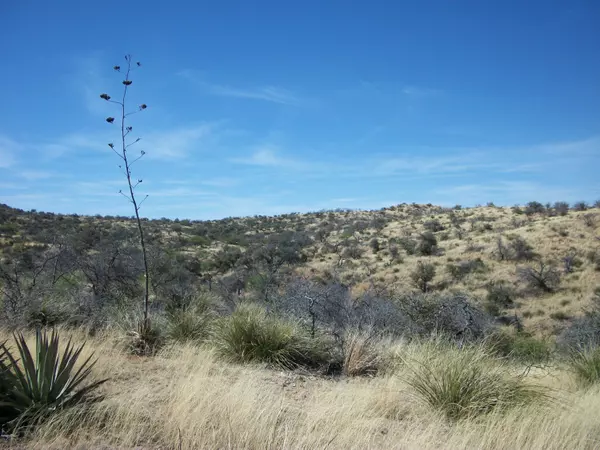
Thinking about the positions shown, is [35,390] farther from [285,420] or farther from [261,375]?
[261,375]

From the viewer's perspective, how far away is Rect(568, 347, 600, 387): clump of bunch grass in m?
7.61

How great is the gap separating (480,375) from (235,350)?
13.1 feet

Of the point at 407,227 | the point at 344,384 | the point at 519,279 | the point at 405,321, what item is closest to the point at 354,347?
the point at 344,384

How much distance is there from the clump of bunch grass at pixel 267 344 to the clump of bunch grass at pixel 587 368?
14.4 ft

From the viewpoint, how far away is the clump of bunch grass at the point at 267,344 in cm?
756

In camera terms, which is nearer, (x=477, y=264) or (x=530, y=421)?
(x=530, y=421)

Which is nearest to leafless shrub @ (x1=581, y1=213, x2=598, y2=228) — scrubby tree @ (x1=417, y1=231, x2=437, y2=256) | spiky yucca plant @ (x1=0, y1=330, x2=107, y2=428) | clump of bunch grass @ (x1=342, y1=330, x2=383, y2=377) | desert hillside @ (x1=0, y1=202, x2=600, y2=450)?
scrubby tree @ (x1=417, y1=231, x2=437, y2=256)

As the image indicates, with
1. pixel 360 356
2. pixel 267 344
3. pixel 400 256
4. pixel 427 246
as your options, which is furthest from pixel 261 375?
pixel 427 246

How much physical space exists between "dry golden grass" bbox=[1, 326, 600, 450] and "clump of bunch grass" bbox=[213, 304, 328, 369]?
1.29m

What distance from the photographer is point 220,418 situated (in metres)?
4.34

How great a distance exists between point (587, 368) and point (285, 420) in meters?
6.10

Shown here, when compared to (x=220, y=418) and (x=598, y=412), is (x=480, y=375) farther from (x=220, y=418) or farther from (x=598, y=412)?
(x=220, y=418)

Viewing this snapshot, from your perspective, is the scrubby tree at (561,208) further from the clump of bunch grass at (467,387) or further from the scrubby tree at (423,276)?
the clump of bunch grass at (467,387)

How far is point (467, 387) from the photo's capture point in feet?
17.5
